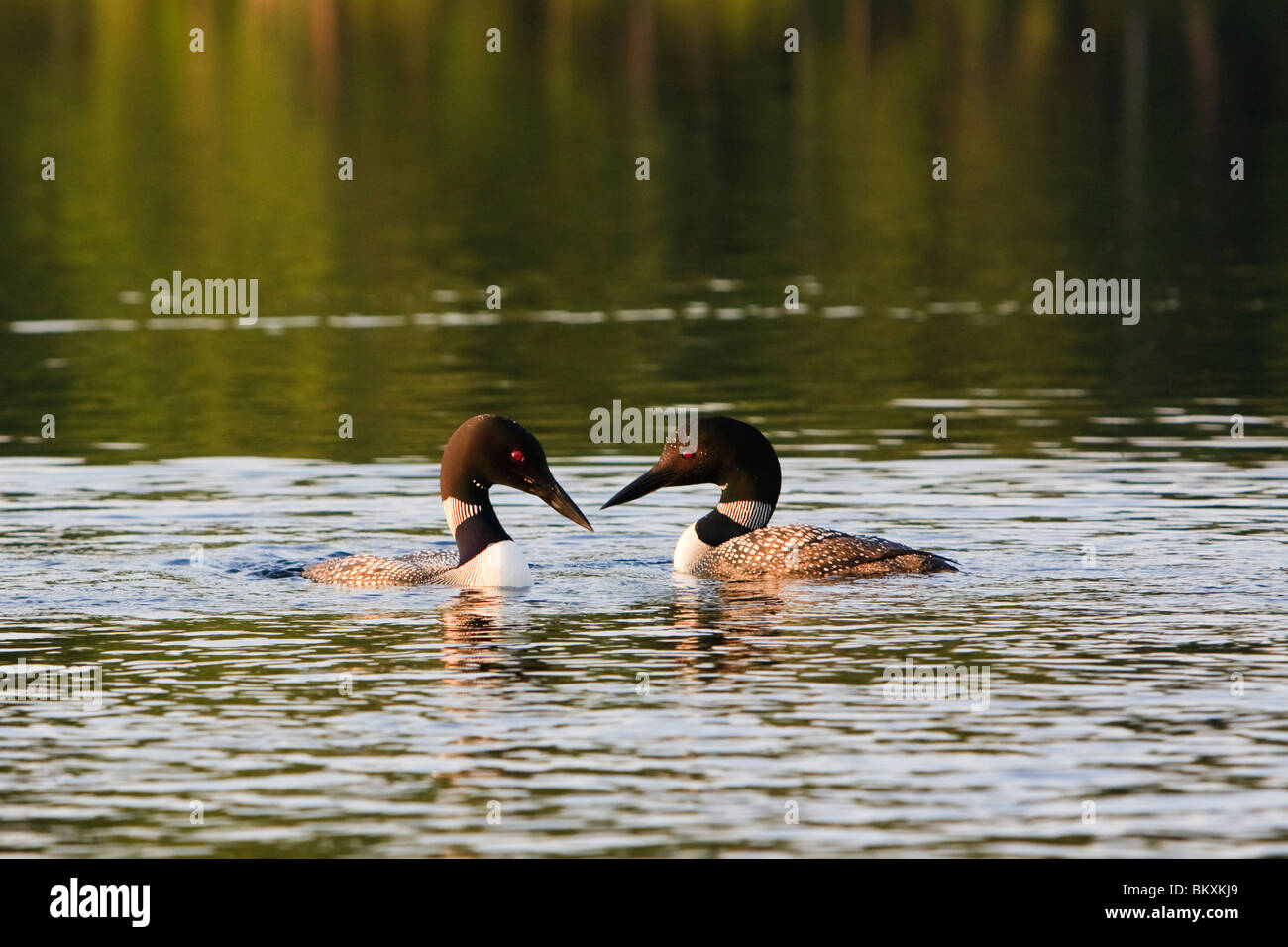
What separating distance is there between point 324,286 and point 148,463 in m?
15.1

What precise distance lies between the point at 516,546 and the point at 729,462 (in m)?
2.24

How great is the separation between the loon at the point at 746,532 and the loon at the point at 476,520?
90 centimetres

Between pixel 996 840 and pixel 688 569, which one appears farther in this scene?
pixel 688 569

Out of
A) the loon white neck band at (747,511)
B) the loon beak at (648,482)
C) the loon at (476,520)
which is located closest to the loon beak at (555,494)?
the loon at (476,520)

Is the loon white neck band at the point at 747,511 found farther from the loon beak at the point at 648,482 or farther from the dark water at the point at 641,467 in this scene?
the dark water at the point at 641,467

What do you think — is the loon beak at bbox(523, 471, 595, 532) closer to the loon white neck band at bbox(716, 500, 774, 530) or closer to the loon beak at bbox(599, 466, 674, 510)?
the loon beak at bbox(599, 466, 674, 510)

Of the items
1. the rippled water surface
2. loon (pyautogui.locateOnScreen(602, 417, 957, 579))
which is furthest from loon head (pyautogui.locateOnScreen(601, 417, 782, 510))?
the rippled water surface

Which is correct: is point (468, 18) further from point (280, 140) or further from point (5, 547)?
point (5, 547)

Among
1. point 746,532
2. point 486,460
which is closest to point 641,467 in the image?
point 746,532

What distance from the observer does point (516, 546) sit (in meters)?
15.6

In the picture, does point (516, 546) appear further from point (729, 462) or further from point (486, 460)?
point (729, 462)

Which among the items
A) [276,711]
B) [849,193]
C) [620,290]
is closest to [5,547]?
[276,711]

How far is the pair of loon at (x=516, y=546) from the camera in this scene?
15.7 m

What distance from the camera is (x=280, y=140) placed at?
184 ft
